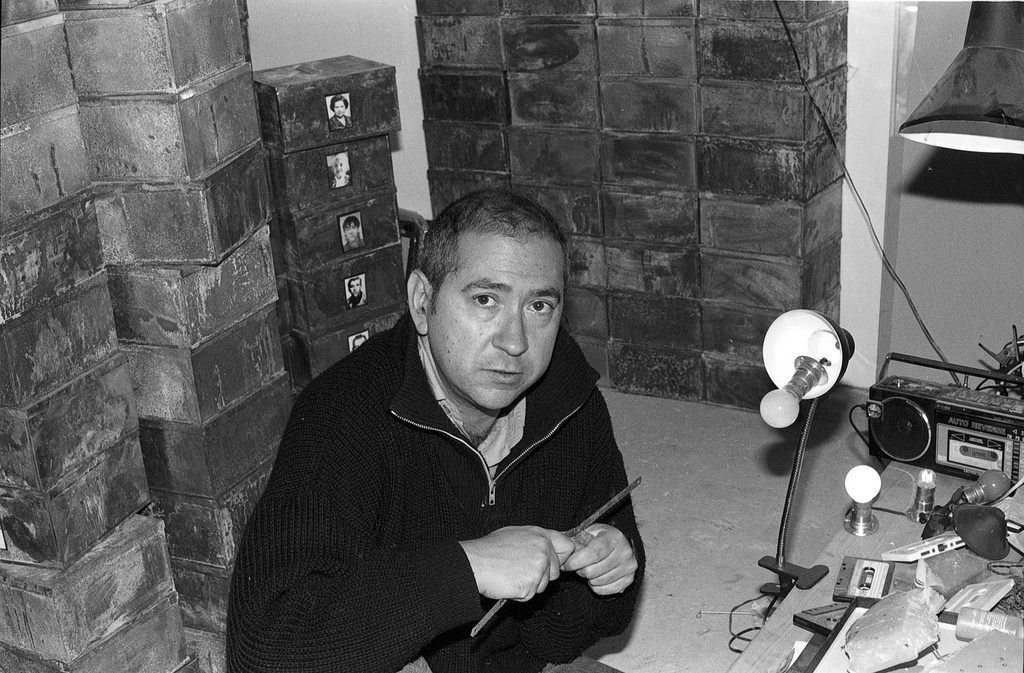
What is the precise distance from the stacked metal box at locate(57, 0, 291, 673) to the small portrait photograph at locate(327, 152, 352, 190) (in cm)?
92

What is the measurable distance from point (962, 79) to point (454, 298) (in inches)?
41.6

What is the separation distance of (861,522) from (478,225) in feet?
2.76

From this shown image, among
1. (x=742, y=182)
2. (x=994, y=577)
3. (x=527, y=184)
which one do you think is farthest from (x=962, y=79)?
(x=527, y=184)

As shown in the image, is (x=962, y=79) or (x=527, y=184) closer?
(x=962, y=79)

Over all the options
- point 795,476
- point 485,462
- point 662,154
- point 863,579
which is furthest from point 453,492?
point 662,154

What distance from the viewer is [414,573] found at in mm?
1765

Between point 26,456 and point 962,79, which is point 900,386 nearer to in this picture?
point 962,79

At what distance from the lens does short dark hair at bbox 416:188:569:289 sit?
1961 mm

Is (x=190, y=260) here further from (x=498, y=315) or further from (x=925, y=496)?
(x=925, y=496)

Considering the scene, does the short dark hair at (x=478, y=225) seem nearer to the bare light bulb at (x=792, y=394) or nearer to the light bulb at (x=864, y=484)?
the bare light bulb at (x=792, y=394)

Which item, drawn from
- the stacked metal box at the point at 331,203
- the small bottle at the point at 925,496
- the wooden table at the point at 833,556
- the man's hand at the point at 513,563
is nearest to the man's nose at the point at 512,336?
the man's hand at the point at 513,563

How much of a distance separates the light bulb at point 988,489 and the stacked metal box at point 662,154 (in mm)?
1851

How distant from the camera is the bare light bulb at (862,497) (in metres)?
2.06

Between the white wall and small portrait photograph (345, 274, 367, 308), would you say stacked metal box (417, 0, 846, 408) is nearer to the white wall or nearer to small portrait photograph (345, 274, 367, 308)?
the white wall
